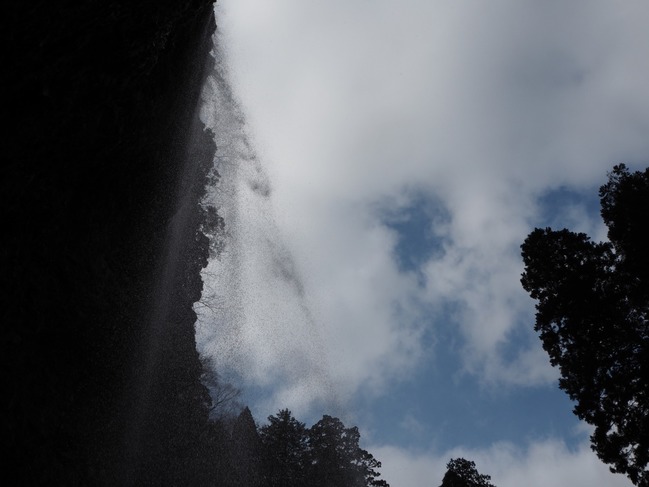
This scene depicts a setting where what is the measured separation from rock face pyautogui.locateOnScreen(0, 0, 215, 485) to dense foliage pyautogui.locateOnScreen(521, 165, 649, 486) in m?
17.9

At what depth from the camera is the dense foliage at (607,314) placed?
16766 millimetres

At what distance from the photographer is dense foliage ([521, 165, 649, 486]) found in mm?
16766

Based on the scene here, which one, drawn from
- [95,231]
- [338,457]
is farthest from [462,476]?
[95,231]

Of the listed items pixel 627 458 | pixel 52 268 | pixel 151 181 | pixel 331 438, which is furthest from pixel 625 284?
pixel 331 438

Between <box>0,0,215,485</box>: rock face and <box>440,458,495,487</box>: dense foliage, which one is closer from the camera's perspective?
<box>0,0,215,485</box>: rock face

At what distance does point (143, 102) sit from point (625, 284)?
20.4 meters

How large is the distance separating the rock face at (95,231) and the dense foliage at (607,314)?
17.9 meters

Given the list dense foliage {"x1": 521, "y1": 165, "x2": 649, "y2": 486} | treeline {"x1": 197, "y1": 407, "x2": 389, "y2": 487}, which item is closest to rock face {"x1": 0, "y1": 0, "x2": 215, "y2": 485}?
treeline {"x1": 197, "y1": 407, "x2": 389, "y2": 487}

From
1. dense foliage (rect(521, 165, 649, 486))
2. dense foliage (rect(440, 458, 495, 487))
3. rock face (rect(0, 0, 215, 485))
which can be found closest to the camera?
rock face (rect(0, 0, 215, 485))

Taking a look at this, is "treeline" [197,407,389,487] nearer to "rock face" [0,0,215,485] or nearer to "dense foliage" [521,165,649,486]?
"rock face" [0,0,215,485]

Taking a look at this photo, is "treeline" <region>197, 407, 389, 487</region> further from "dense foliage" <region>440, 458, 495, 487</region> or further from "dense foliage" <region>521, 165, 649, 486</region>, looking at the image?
"dense foliage" <region>521, 165, 649, 486</region>

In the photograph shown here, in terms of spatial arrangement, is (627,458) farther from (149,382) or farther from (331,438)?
(331,438)

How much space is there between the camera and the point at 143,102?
12.9 m

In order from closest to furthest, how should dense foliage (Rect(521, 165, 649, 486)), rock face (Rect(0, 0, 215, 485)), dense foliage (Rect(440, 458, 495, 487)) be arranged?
rock face (Rect(0, 0, 215, 485))
dense foliage (Rect(521, 165, 649, 486))
dense foliage (Rect(440, 458, 495, 487))
